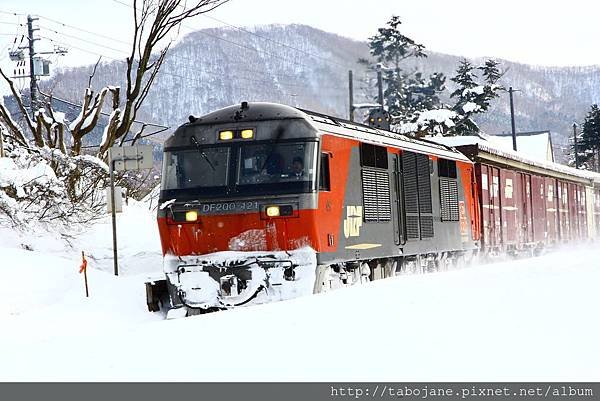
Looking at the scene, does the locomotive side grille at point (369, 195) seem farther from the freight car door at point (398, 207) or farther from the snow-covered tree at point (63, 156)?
the snow-covered tree at point (63, 156)

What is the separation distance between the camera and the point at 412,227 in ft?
53.2

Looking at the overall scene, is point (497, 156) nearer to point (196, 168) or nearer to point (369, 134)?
point (369, 134)

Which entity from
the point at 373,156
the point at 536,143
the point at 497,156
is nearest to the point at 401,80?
the point at 536,143

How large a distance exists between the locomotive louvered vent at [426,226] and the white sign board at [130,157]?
541 cm

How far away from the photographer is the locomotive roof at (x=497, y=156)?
22.2 m

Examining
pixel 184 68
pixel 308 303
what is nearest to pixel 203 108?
pixel 184 68

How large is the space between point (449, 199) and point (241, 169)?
24.1 ft

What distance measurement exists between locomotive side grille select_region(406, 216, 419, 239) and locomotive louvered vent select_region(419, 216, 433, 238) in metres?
0.30

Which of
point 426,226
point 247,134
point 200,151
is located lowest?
point 426,226

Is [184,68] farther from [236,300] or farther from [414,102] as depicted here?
[236,300]

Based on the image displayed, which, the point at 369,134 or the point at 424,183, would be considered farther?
the point at 424,183

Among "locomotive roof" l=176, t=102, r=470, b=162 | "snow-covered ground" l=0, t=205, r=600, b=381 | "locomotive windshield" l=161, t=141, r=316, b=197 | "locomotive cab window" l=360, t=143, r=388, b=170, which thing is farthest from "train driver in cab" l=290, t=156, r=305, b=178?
"snow-covered ground" l=0, t=205, r=600, b=381

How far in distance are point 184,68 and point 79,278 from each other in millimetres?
106838

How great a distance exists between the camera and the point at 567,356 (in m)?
6.23
